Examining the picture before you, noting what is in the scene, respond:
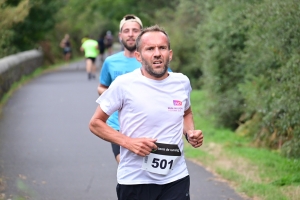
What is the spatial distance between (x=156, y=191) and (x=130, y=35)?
2670 millimetres

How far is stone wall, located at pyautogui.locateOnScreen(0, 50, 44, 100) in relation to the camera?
19.7 m

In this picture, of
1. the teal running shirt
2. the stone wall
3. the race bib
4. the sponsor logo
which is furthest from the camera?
the stone wall

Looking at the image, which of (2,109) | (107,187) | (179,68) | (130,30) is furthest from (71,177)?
(179,68)

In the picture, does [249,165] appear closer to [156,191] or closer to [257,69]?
[257,69]

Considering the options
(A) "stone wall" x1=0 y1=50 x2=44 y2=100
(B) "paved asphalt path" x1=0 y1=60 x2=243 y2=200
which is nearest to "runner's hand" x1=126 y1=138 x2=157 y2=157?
(B) "paved asphalt path" x1=0 y1=60 x2=243 y2=200

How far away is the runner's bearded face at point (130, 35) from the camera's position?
720cm

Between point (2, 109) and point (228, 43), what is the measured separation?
606cm

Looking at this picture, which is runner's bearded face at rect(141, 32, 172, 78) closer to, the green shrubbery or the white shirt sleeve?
the white shirt sleeve

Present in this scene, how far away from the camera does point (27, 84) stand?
2562 centimetres

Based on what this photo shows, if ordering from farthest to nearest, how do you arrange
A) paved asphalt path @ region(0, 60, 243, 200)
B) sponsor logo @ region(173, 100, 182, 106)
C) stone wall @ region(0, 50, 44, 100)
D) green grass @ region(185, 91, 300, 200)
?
stone wall @ region(0, 50, 44, 100) < paved asphalt path @ region(0, 60, 243, 200) < green grass @ region(185, 91, 300, 200) < sponsor logo @ region(173, 100, 182, 106)

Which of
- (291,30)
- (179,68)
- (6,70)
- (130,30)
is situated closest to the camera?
(130,30)

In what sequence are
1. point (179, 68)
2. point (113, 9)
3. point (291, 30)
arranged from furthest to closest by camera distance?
point (113, 9), point (179, 68), point (291, 30)

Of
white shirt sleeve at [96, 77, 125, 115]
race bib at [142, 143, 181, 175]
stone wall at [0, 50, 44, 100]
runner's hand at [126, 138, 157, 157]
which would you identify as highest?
white shirt sleeve at [96, 77, 125, 115]

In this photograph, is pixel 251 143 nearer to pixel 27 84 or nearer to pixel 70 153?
pixel 70 153
